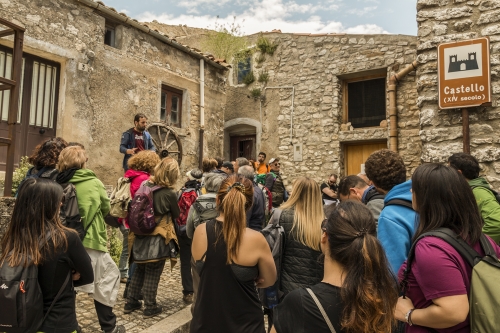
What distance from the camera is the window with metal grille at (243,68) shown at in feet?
39.8

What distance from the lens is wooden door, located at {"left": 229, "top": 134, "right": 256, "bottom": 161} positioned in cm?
1238

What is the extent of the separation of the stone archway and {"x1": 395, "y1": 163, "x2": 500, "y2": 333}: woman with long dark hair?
32.8 ft

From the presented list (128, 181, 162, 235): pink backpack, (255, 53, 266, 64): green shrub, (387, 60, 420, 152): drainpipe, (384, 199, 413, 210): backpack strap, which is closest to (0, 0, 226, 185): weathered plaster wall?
(255, 53, 266, 64): green shrub

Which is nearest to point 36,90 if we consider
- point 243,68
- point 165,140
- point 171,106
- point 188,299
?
point 165,140

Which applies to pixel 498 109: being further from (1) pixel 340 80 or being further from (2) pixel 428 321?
(1) pixel 340 80

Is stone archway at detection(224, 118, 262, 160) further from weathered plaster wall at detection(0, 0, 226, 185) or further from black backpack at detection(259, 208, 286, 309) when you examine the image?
black backpack at detection(259, 208, 286, 309)

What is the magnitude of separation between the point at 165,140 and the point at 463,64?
626 centimetres

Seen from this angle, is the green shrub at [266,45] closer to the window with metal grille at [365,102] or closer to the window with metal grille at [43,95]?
the window with metal grille at [365,102]

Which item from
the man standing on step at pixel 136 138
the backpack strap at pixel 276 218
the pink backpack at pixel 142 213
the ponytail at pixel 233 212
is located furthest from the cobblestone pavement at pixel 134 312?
the man standing on step at pixel 136 138

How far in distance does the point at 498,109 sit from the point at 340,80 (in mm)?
5971

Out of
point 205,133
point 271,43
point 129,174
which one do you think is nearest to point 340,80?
point 271,43

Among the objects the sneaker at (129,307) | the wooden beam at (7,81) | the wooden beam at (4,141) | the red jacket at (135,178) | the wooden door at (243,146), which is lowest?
the sneaker at (129,307)

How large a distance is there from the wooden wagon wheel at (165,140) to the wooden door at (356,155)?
4.75 metres

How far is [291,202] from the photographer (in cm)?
315
